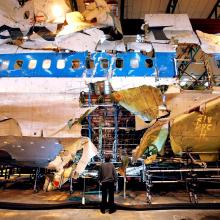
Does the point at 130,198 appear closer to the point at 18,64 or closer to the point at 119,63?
Answer: the point at 119,63

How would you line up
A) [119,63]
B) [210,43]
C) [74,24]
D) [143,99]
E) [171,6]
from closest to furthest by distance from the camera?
[143,99], [119,63], [210,43], [74,24], [171,6]

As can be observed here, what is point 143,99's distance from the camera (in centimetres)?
891

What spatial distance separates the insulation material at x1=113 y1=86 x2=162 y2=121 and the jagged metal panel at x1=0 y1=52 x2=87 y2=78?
249 centimetres

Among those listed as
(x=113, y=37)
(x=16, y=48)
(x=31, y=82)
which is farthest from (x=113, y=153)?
(x=16, y=48)

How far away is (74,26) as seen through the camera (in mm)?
11555

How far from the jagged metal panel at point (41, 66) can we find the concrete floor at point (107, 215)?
5330 millimetres

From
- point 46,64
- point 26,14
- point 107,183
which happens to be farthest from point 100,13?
point 107,183

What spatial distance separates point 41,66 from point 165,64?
5247 mm

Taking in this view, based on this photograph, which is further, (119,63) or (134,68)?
(119,63)

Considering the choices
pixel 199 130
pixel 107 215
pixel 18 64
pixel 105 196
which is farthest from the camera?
pixel 18 64

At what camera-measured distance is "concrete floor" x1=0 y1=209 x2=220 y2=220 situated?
693 cm

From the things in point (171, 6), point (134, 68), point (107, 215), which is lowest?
point (107, 215)

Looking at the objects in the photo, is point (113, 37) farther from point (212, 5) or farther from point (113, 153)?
point (212, 5)

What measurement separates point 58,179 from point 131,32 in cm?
1067
